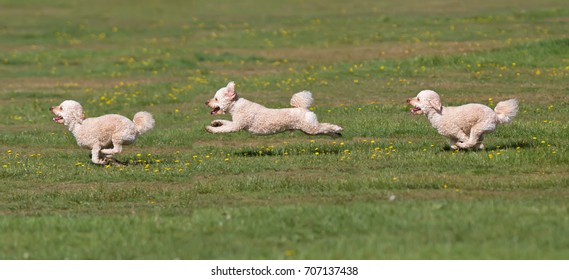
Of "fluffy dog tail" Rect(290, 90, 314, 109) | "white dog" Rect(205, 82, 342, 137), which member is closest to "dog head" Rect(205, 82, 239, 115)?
"white dog" Rect(205, 82, 342, 137)

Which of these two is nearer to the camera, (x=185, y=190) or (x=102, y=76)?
(x=185, y=190)

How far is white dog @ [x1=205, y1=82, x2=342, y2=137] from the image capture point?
781 inches

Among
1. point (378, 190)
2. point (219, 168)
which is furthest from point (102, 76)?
point (378, 190)

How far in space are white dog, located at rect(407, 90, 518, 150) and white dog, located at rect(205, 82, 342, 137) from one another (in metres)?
1.81

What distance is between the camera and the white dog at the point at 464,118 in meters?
18.7

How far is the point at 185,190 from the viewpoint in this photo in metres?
17.0

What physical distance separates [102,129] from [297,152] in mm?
3443

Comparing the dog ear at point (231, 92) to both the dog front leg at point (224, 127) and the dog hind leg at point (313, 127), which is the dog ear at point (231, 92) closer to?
the dog front leg at point (224, 127)

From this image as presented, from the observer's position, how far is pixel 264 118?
1992 cm

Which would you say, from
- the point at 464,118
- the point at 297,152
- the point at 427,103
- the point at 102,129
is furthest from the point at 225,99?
the point at 464,118

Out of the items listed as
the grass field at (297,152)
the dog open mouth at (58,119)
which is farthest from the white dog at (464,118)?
the dog open mouth at (58,119)
